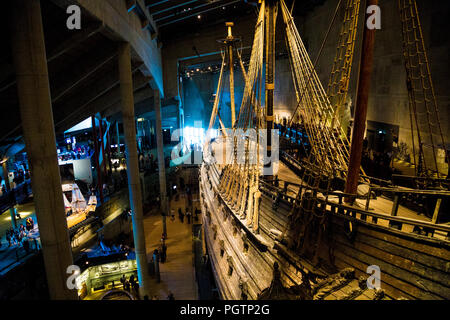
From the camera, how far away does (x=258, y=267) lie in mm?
6539

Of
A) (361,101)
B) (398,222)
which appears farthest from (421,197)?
(361,101)

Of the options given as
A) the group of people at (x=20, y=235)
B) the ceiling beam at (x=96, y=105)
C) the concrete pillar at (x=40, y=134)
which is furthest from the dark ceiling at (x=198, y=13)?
the group of people at (x=20, y=235)

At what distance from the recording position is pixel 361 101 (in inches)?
188

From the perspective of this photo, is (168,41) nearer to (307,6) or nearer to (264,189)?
(307,6)

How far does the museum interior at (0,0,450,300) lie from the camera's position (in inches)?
179

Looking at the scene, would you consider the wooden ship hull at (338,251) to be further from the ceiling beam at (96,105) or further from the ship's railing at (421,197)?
the ceiling beam at (96,105)

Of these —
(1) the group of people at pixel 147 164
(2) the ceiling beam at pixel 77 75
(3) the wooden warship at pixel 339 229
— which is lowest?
(1) the group of people at pixel 147 164

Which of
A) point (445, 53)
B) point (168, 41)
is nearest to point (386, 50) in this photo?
point (445, 53)

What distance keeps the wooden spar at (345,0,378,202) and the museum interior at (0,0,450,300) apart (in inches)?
1.0

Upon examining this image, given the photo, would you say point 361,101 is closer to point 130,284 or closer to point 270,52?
point 270,52

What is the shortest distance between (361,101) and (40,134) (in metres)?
6.05

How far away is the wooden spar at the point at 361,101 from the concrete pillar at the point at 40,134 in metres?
5.82

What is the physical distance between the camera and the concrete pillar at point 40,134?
15.3ft

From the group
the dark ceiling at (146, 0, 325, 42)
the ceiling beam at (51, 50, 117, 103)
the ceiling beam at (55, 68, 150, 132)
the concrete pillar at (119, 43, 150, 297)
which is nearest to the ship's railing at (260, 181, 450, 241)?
the concrete pillar at (119, 43, 150, 297)
